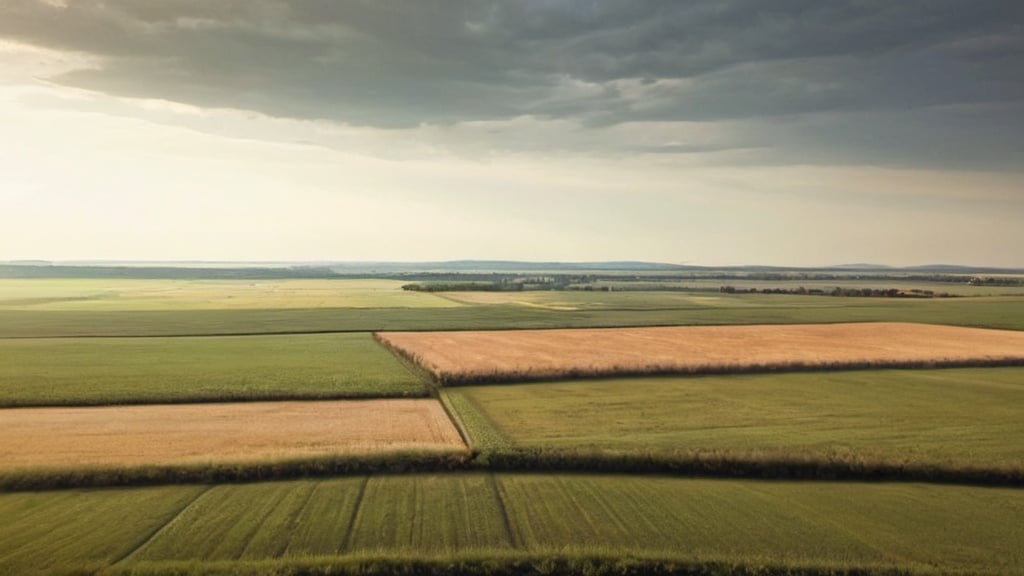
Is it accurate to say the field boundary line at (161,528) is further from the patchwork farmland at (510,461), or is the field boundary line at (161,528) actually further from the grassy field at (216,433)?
the grassy field at (216,433)

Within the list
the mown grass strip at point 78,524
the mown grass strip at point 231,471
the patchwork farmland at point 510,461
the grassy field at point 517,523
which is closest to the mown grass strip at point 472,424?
the patchwork farmland at point 510,461

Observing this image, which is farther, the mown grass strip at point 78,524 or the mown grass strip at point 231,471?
the mown grass strip at point 231,471

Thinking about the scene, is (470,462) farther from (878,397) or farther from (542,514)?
(878,397)

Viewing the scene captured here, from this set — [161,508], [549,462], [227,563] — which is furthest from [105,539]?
[549,462]

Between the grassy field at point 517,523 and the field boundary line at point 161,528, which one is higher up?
the grassy field at point 517,523

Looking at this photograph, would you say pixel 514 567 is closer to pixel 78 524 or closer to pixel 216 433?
pixel 78 524

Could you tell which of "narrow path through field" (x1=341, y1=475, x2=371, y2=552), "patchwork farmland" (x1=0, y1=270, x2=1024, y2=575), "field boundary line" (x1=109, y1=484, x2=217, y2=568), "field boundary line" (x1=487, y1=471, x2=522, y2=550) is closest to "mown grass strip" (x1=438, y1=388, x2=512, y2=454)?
"patchwork farmland" (x1=0, y1=270, x2=1024, y2=575)

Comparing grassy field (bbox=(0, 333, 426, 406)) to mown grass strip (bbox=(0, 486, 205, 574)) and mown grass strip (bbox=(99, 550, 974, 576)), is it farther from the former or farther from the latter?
mown grass strip (bbox=(99, 550, 974, 576))
